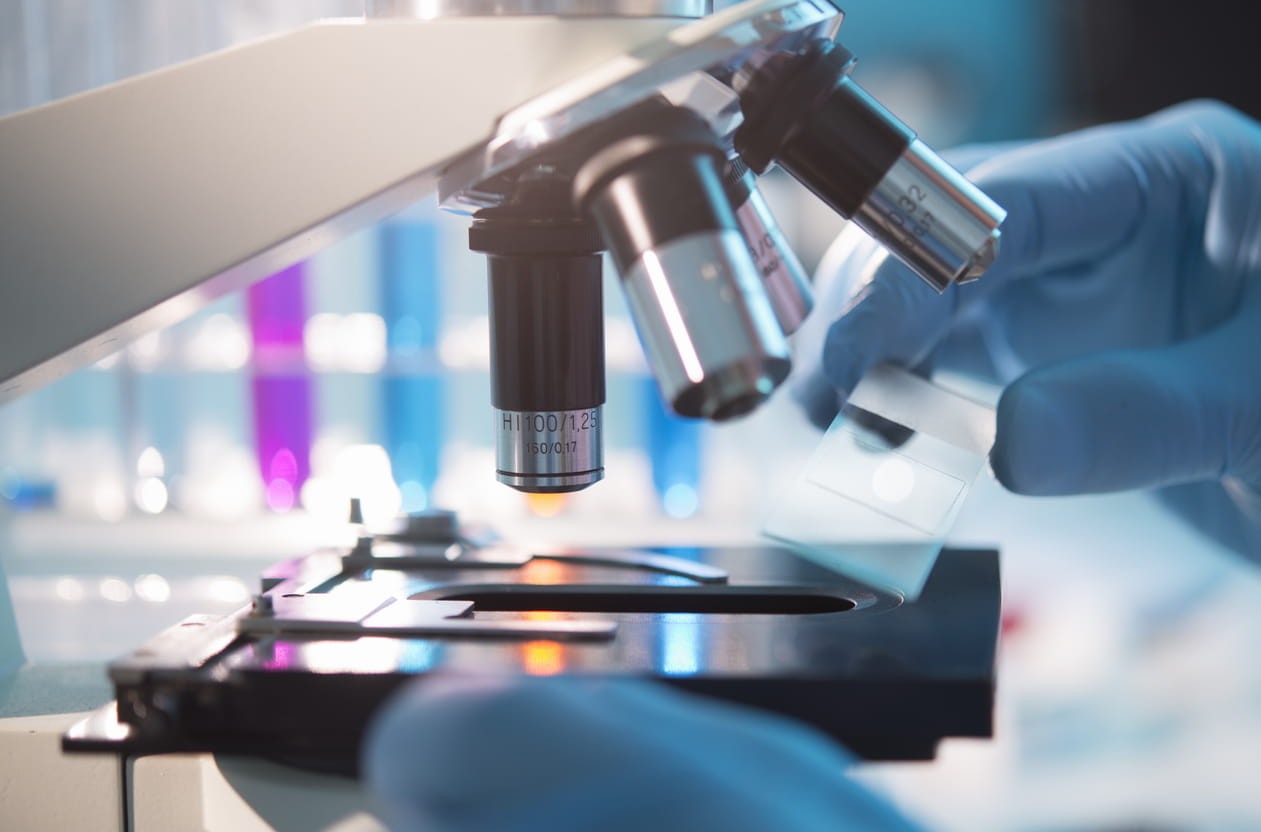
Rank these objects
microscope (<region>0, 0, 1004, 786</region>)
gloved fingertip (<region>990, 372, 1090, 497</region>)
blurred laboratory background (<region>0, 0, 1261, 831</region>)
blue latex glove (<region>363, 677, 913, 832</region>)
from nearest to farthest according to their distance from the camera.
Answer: blue latex glove (<region>363, 677, 913, 832</region>), microscope (<region>0, 0, 1004, 786</region>), gloved fingertip (<region>990, 372, 1090, 497</region>), blurred laboratory background (<region>0, 0, 1261, 831</region>)

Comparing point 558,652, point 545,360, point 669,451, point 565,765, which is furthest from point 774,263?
point 669,451

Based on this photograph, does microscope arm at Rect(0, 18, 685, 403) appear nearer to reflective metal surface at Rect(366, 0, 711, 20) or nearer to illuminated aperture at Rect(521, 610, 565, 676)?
reflective metal surface at Rect(366, 0, 711, 20)

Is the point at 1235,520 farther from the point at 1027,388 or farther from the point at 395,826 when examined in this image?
the point at 395,826

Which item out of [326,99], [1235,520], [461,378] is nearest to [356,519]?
[326,99]

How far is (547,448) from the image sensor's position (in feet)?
2.21

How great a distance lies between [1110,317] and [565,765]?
0.94 m

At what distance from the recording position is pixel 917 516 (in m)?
0.79

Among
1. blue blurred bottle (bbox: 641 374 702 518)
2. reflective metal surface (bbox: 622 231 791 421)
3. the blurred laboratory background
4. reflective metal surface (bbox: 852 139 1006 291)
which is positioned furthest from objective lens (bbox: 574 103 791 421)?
blue blurred bottle (bbox: 641 374 702 518)

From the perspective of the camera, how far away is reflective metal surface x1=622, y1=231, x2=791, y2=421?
476 mm

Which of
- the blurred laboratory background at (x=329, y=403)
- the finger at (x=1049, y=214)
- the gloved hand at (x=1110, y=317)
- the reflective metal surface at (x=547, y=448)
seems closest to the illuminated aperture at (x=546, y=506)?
the blurred laboratory background at (x=329, y=403)

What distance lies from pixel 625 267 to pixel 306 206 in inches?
6.3

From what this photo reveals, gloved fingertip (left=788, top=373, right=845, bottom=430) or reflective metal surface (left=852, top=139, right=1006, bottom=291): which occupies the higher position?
reflective metal surface (left=852, top=139, right=1006, bottom=291)

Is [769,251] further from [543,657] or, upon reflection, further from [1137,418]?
[1137,418]

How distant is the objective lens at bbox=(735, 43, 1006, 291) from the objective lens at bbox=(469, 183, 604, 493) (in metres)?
0.12
